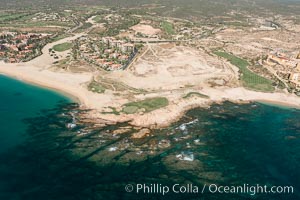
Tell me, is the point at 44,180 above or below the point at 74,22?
below

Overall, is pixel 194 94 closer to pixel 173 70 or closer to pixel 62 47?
pixel 173 70

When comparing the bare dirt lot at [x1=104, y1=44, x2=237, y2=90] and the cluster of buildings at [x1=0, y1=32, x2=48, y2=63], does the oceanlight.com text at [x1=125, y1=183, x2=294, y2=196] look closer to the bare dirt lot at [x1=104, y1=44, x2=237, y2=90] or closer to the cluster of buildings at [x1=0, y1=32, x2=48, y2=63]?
the bare dirt lot at [x1=104, y1=44, x2=237, y2=90]

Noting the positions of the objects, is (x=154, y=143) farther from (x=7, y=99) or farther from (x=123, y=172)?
(x=7, y=99)

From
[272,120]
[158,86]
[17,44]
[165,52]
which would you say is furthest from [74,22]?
[272,120]

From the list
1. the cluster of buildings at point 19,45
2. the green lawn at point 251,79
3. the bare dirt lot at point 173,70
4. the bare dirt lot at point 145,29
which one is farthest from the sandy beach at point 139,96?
the bare dirt lot at point 145,29

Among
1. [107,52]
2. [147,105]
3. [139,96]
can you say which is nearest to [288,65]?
[139,96]

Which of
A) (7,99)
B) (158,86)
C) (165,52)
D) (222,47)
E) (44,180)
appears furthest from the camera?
(222,47)
